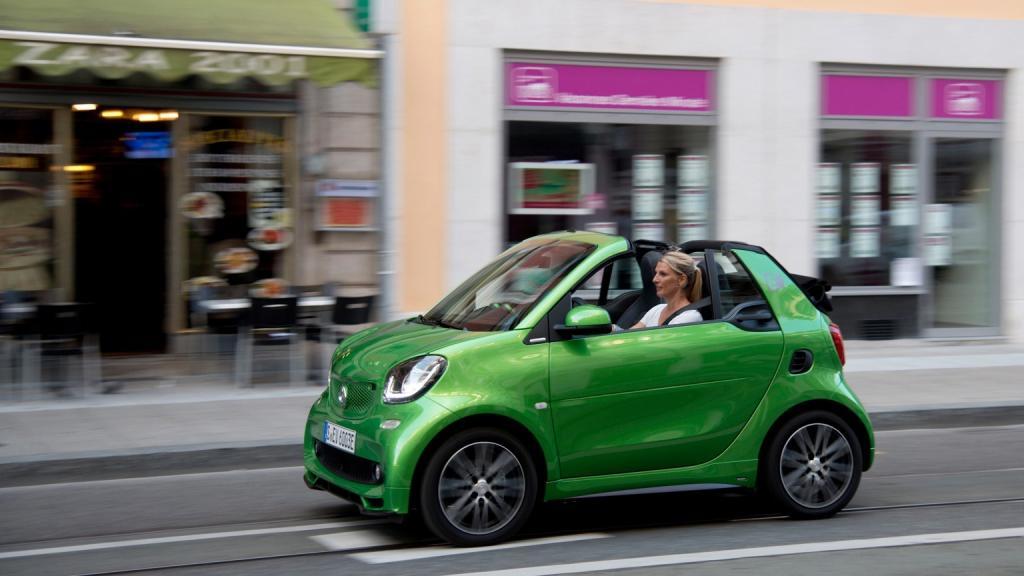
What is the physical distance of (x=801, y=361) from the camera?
667 cm

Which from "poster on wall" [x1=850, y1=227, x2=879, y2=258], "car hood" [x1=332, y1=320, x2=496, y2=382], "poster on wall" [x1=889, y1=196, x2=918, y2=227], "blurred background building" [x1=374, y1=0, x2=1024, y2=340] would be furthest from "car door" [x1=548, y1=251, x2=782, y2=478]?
"poster on wall" [x1=889, y1=196, x2=918, y2=227]

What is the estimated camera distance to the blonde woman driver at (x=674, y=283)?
264 inches

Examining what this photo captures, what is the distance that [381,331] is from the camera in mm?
6754

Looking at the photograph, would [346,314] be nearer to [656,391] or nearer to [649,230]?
[649,230]

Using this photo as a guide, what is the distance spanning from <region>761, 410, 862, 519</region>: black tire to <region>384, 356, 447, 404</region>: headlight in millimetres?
1890

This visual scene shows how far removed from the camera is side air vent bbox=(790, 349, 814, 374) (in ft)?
21.8

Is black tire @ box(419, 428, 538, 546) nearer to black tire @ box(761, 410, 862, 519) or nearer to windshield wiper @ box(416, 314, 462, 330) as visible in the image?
windshield wiper @ box(416, 314, 462, 330)

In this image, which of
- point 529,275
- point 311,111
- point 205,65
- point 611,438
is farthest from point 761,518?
point 311,111

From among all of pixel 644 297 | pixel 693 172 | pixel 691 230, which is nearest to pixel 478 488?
pixel 644 297

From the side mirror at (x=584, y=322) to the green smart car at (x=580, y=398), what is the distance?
0.01m

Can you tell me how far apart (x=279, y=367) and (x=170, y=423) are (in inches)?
107

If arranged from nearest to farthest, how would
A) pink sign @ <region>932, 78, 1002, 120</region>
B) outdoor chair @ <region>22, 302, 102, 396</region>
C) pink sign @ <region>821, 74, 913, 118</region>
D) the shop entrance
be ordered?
outdoor chair @ <region>22, 302, 102, 396</region> < the shop entrance < pink sign @ <region>821, 74, 913, 118</region> < pink sign @ <region>932, 78, 1002, 120</region>

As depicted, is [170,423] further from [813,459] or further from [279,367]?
[813,459]

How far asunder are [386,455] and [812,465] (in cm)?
235
